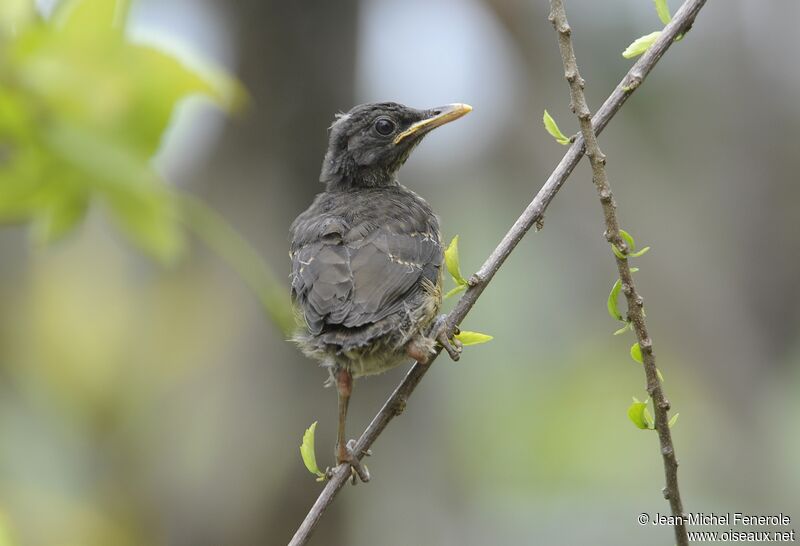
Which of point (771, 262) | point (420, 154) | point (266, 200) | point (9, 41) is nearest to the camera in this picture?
point (9, 41)

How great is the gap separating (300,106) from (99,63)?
5040 mm

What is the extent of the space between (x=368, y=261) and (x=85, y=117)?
8.10 ft

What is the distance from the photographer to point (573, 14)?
8.01m

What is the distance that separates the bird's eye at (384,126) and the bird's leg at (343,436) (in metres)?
1.47

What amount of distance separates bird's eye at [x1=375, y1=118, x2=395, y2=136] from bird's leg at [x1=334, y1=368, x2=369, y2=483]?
1.47 metres

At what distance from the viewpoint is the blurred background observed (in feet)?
20.1

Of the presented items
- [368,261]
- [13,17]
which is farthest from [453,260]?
[13,17]

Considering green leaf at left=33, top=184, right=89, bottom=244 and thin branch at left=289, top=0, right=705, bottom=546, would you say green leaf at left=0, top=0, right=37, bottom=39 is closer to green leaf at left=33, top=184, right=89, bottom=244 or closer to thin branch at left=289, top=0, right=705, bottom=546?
green leaf at left=33, top=184, right=89, bottom=244

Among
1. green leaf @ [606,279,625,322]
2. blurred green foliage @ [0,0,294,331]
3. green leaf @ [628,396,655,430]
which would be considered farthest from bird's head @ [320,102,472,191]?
blurred green foliage @ [0,0,294,331]

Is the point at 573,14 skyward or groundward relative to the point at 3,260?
skyward

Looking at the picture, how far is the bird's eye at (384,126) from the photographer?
4.63 metres

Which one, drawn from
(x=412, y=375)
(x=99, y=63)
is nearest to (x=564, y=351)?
(x=412, y=375)

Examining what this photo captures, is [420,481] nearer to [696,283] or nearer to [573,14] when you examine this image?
[696,283]

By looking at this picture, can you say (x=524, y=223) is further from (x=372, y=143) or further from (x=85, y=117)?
(x=372, y=143)
